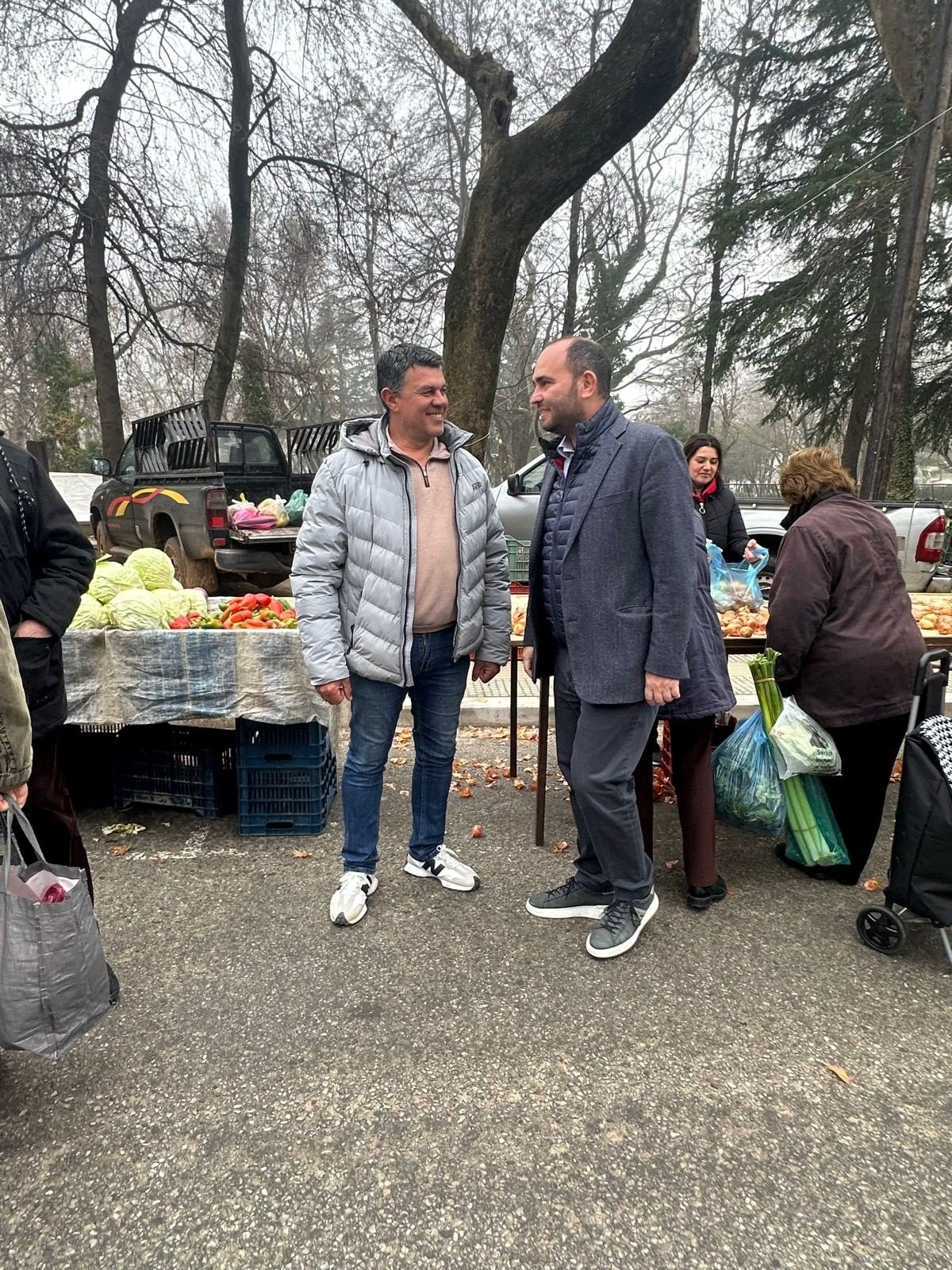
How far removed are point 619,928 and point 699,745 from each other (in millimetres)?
759

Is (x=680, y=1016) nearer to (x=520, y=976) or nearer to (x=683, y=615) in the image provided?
(x=520, y=976)

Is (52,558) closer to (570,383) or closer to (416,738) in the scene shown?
(416,738)

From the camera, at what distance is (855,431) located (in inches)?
625

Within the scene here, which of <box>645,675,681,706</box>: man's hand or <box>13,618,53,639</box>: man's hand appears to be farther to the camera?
<box>645,675,681,706</box>: man's hand

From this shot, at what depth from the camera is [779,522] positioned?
23.7ft

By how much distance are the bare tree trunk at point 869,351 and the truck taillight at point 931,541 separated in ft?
26.6

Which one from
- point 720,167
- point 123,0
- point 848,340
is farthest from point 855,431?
point 123,0

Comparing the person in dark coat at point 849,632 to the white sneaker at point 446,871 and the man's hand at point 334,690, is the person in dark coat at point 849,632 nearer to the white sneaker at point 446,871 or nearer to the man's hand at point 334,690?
the white sneaker at point 446,871

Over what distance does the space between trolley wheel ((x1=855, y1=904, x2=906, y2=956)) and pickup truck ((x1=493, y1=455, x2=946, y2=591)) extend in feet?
10.3

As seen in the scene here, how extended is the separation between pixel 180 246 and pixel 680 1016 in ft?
50.2

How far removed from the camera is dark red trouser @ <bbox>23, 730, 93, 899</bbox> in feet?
7.59

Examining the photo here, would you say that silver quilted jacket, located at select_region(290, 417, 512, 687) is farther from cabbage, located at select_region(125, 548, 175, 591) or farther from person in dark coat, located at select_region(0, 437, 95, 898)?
cabbage, located at select_region(125, 548, 175, 591)

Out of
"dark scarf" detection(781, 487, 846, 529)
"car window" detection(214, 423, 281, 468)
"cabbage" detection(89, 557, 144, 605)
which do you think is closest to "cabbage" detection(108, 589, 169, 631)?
"cabbage" detection(89, 557, 144, 605)

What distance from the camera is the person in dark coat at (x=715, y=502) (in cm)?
466
